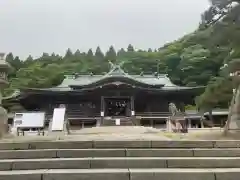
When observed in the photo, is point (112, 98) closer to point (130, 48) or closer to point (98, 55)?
point (98, 55)

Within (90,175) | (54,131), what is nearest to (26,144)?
(90,175)

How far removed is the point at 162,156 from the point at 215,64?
38.9 metres

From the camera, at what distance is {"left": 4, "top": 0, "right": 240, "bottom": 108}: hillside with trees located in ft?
30.1

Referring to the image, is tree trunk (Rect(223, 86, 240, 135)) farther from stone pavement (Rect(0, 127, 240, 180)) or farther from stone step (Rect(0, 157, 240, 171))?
stone step (Rect(0, 157, 240, 171))

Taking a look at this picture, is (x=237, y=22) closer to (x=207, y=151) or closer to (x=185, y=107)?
(x=207, y=151)

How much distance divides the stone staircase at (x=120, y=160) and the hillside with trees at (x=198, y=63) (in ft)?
14.0

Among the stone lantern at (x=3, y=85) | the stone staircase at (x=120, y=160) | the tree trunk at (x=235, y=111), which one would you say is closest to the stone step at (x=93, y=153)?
the stone staircase at (x=120, y=160)

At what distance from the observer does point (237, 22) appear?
29.1 ft

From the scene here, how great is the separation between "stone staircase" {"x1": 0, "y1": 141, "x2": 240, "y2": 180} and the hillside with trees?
167 inches

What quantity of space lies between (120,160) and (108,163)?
0.55 ft

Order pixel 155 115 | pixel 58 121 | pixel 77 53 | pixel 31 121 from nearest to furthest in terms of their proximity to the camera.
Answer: pixel 58 121
pixel 31 121
pixel 155 115
pixel 77 53

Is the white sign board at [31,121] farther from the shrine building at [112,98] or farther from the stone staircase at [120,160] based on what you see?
the shrine building at [112,98]

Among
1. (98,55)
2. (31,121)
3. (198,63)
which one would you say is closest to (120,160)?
(31,121)

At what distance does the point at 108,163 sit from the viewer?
167 inches
